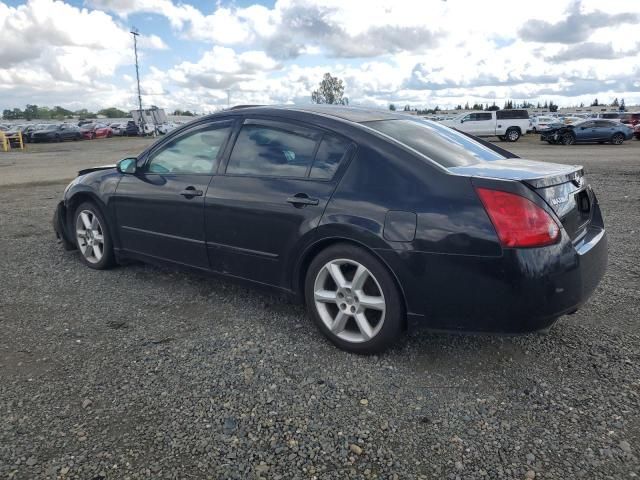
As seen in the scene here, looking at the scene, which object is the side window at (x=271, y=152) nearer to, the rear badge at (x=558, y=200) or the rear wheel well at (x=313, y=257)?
the rear wheel well at (x=313, y=257)

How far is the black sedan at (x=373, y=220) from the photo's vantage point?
2842mm

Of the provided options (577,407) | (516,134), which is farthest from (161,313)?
(516,134)

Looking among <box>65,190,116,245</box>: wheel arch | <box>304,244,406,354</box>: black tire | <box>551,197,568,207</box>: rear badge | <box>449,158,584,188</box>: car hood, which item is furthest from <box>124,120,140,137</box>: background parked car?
<box>551,197,568,207</box>: rear badge

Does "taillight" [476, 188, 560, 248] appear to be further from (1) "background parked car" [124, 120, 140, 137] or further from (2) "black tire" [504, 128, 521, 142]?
(1) "background parked car" [124, 120, 140, 137]

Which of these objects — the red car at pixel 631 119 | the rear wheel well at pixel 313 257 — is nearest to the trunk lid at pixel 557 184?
the rear wheel well at pixel 313 257

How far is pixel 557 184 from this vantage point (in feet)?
9.96

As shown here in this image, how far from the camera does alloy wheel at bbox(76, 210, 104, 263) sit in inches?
201

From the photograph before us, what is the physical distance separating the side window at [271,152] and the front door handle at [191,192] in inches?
Result: 11.8

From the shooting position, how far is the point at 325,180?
3.39 metres

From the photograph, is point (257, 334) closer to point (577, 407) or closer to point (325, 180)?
point (325, 180)

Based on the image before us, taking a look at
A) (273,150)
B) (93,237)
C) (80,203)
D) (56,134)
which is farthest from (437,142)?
(56,134)

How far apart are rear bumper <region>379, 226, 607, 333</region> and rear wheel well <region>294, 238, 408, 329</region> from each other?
47mm

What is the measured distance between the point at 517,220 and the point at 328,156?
4.17 ft

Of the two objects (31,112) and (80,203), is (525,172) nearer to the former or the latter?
(80,203)
